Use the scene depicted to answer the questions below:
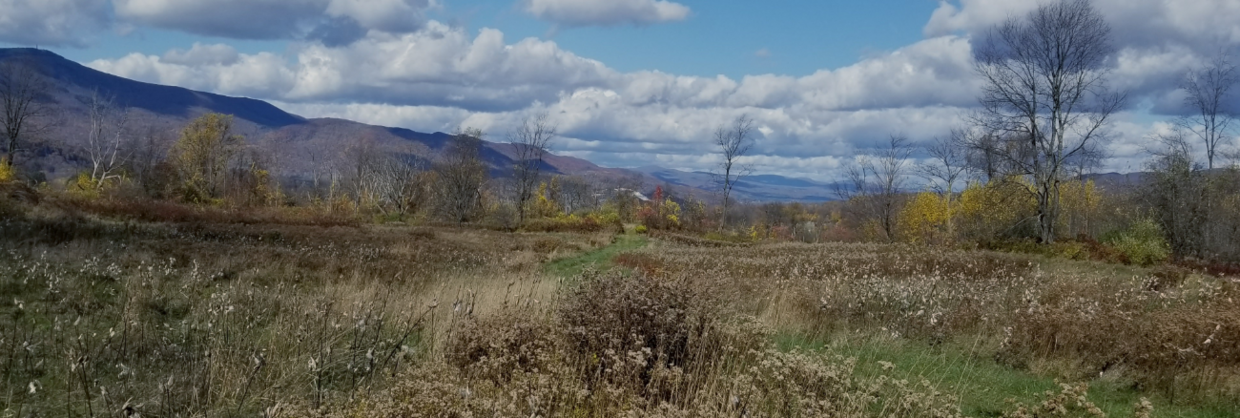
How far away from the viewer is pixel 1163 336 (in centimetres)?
730

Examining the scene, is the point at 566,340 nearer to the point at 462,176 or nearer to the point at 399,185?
the point at 462,176

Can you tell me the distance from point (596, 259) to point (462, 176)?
3219cm

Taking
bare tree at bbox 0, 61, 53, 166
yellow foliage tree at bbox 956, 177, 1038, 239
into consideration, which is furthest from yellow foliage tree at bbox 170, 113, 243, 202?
yellow foliage tree at bbox 956, 177, 1038, 239

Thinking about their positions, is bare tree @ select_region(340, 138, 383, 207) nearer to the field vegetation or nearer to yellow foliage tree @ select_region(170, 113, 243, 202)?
yellow foliage tree @ select_region(170, 113, 243, 202)

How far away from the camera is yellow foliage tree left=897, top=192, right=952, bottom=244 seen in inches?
2644

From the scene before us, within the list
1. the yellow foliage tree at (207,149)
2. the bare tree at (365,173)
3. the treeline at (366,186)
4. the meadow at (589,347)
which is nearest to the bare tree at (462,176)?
the treeline at (366,186)

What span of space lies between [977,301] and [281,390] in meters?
8.99

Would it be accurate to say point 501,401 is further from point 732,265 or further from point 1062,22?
point 1062,22

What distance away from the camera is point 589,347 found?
5469mm

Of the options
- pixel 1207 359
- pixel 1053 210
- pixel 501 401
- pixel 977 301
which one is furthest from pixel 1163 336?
pixel 1053 210

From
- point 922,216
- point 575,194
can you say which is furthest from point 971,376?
point 575,194

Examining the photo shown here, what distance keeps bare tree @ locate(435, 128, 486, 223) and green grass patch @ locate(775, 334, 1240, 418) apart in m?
43.9

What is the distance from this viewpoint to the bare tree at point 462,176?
2074 inches

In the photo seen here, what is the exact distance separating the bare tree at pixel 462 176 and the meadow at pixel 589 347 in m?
40.6
